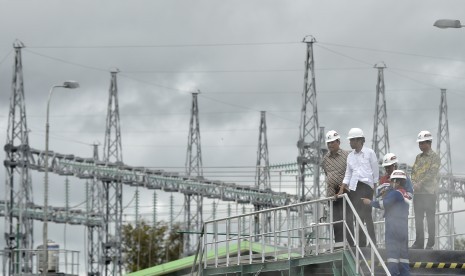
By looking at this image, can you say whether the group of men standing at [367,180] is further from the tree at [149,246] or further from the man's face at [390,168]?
the tree at [149,246]

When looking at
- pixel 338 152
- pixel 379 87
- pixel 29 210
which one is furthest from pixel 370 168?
pixel 29 210

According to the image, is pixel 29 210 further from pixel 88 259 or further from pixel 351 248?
pixel 351 248

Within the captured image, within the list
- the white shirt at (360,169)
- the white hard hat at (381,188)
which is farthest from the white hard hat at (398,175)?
the white shirt at (360,169)

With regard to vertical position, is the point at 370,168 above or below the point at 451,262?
above

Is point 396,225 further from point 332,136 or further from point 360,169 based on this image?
point 332,136

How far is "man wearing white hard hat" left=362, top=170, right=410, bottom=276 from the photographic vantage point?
80.3 feet

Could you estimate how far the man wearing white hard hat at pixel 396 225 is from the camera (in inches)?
963

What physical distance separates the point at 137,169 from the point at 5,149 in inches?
391

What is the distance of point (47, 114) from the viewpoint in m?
61.9

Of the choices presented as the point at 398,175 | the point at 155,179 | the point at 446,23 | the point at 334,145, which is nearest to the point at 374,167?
the point at 334,145

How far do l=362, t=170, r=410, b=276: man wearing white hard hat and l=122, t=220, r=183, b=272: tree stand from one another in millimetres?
126326

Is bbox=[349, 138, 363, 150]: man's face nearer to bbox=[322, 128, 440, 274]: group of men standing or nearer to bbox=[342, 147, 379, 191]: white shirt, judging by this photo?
bbox=[322, 128, 440, 274]: group of men standing

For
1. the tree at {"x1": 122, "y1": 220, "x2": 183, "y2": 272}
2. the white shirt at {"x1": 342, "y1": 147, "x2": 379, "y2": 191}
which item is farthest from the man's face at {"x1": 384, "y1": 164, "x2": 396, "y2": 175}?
the tree at {"x1": 122, "y1": 220, "x2": 183, "y2": 272}

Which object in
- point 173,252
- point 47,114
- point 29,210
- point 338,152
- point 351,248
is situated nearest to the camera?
point 351,248
